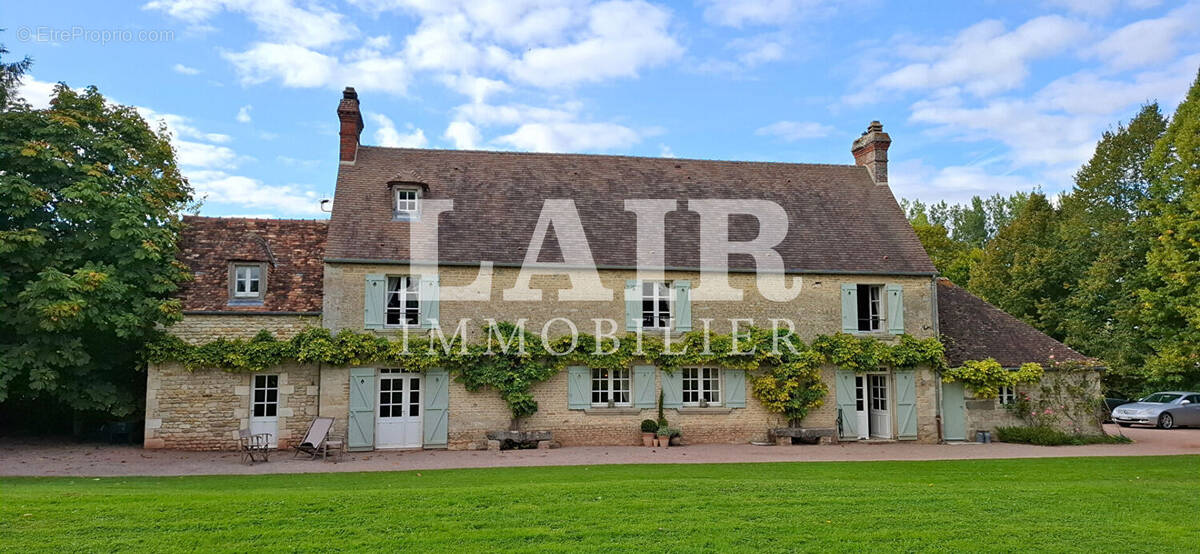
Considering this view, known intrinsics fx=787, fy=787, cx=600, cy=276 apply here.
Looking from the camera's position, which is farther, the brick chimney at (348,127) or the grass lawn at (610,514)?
the brick chimney at (348,127)

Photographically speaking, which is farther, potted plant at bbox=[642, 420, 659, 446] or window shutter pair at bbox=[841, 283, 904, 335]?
window shutter pair at bbox=[841, 283, 904, 335]

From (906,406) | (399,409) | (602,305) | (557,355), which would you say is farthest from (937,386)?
(399,409)

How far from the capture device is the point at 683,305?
60.4 ft

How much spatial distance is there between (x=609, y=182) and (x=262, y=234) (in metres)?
8.73

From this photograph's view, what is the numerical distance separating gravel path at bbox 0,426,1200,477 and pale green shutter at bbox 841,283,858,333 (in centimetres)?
280

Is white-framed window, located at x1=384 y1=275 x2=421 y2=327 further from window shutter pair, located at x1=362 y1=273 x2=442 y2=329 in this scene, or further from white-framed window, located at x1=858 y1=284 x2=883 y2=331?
white-framed window, located at x1=858 y1=284 x2=883 y2=331

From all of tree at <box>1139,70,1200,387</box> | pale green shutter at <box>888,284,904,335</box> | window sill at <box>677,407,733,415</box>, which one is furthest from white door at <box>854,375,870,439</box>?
tree at <box>1139,70,1200,387</box>

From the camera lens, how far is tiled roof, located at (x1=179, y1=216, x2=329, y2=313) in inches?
673

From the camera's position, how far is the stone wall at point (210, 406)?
1639 cm

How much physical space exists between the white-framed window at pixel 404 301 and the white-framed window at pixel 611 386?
169 inches

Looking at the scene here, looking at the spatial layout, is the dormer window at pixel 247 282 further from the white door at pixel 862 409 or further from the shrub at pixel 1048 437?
the shrub at pixel 1048 437

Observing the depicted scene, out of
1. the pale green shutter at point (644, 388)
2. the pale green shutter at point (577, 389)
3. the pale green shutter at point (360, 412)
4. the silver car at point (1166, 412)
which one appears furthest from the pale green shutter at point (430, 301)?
the silver car at point (1166, 412)

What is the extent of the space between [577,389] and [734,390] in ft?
12.2

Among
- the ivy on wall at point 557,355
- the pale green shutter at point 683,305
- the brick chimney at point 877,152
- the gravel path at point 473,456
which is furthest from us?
the brick chimney at point 877,152
